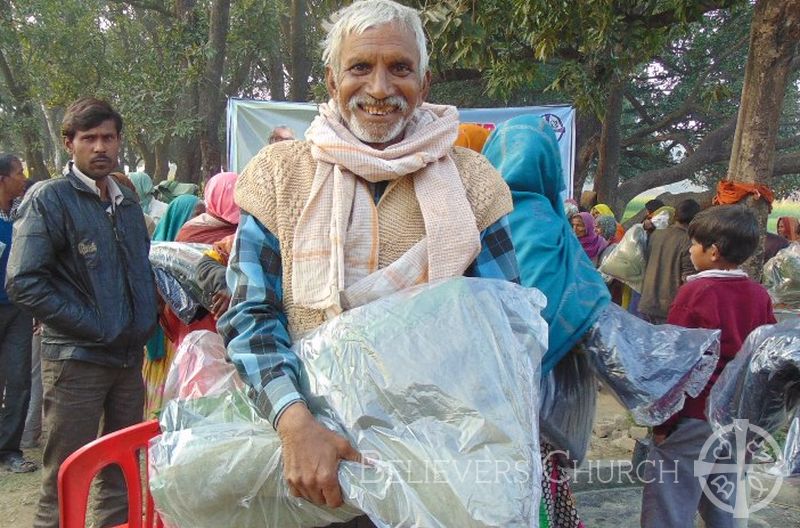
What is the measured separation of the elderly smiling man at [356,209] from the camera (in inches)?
52.3

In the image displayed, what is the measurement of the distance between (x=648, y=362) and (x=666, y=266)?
3.17 m

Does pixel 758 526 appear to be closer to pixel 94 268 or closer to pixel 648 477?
pixel 648 477

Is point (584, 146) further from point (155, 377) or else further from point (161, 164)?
point (155, 377)

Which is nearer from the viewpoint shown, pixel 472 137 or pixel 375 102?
pixel 375 102

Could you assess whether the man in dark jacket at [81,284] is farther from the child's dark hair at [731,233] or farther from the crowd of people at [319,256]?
the child's dark hair at [731,233]

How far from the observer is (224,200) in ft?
9.97

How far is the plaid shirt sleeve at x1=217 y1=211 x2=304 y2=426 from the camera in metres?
1.23

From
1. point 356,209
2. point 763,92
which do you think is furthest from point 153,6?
point 356,209

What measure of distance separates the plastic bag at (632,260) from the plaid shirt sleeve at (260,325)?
196 inches

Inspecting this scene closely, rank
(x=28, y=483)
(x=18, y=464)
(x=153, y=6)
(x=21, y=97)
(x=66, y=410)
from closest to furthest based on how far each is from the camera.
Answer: (x=66, y=410)
(x=28, y=483)
(x=18, y=464)
(x=153, y=6)
(x=21, y=97)

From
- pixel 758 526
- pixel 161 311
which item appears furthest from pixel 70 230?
pixel 758 526

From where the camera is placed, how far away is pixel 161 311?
304 centimetres

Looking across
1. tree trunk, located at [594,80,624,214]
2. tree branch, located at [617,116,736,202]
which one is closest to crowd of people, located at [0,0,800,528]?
tree trunk, located at [594,80,624,214]

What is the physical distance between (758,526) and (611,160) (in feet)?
29.0
